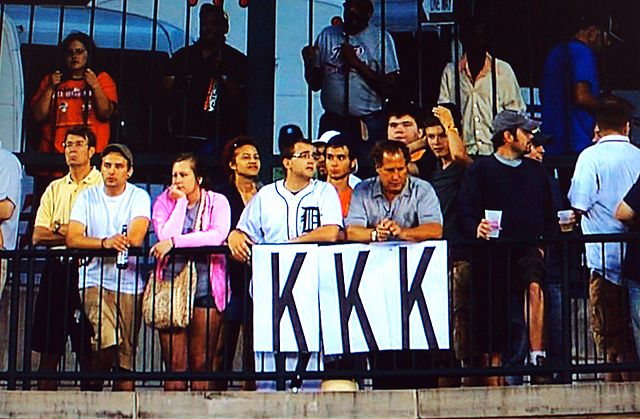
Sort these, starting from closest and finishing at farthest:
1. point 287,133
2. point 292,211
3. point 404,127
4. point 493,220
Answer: point 493,220 → point 292,211 → point 404,127 → point 287,133

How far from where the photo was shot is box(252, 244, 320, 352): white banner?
1029 centimetres

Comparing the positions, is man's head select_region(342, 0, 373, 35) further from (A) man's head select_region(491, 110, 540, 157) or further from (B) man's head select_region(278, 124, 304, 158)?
(A) man's head select_region(491, 110, 540, 157)

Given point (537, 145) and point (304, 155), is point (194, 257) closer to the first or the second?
point (304, 155)

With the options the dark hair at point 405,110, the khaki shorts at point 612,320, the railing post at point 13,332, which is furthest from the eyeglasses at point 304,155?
the khaki shorts at point 612,320

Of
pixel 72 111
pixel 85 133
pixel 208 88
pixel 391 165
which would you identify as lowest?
pixel 391 165

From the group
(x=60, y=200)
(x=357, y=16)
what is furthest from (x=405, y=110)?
(x=60, y=200)

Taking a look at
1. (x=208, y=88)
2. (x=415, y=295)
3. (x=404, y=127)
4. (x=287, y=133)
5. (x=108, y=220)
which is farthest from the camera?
(x=287, y=133)

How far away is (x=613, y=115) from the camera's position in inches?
438

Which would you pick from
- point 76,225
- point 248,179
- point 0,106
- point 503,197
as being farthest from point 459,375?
Answer: point 0,106

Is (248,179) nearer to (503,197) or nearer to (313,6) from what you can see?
(503,197)

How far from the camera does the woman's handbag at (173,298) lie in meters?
10.4

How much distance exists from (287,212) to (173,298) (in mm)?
1036

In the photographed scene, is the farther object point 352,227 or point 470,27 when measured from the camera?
point 470,27

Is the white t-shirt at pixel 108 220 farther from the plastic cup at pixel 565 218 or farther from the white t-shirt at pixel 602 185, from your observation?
the white t-shirt at pixel 602 185
